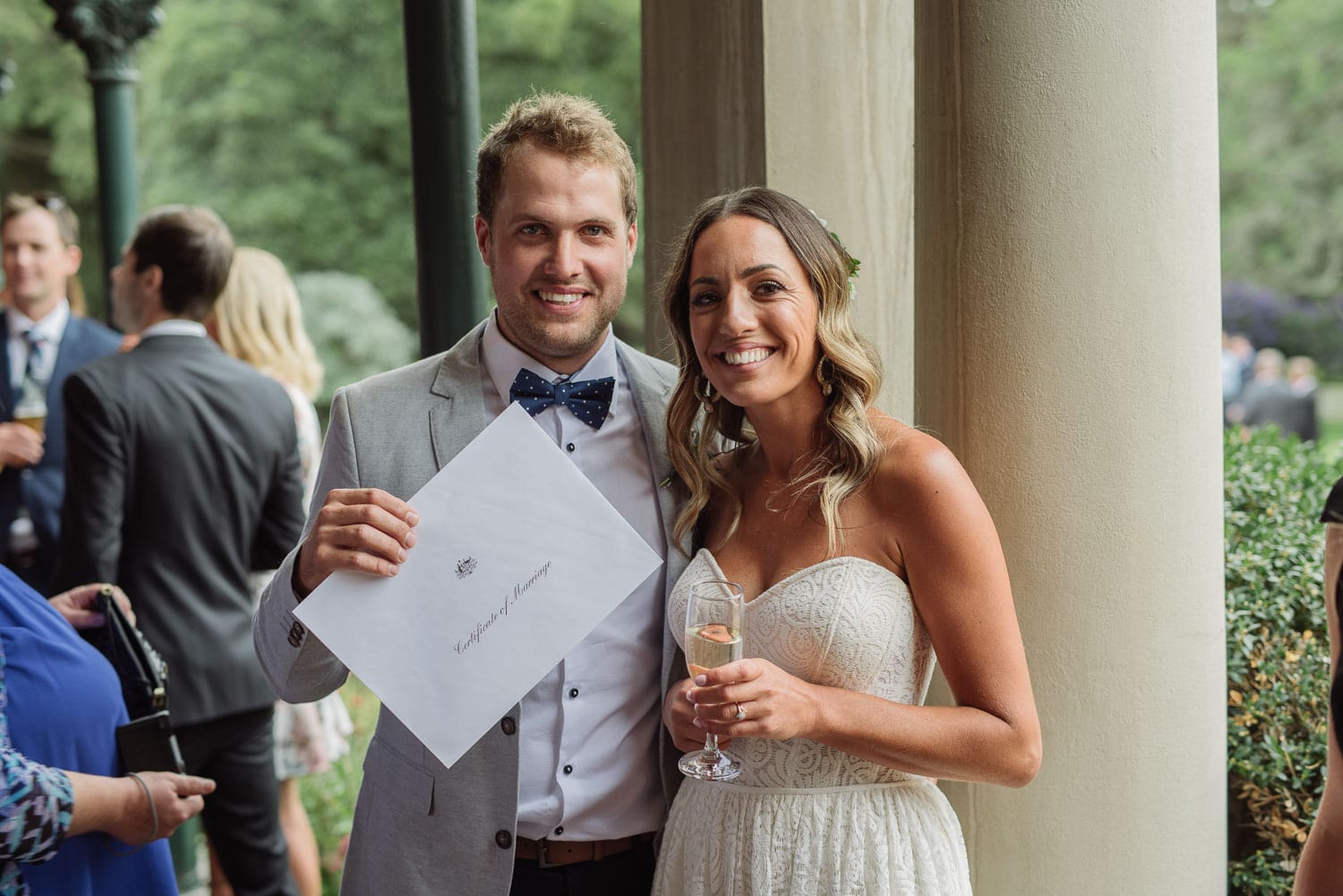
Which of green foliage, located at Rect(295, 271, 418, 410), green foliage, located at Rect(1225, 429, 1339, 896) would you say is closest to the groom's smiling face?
green foliage, located at Rect(1225, 429, 1339, 896)

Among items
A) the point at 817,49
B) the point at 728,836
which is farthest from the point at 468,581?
the point at 817,49

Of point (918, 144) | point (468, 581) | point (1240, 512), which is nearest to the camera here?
point (468, 581)

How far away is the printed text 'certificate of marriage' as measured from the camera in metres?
2.45

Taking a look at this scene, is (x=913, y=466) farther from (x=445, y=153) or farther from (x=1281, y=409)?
(x=1281, y=409)

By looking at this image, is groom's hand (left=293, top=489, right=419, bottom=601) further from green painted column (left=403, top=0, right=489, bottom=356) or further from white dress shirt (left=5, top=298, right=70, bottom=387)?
white dress shirt (left=5, top=298, right=70, bottom=387)

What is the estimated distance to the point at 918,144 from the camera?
3066mm

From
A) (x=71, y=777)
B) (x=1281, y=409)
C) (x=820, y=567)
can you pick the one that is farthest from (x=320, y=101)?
(x=820, y=567)

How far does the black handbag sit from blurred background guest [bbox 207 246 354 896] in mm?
2490

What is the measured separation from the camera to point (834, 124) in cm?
364

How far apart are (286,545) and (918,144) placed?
10.2 feet

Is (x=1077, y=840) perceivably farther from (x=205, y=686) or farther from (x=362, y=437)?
(x=205, y=686)

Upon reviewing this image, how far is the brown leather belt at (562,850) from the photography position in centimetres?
271

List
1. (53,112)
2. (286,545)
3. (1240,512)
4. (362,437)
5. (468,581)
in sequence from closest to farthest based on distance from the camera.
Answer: (468,581) < (362,437) < (1240,512) < (286,545) < (53,112)

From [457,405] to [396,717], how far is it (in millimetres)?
689
